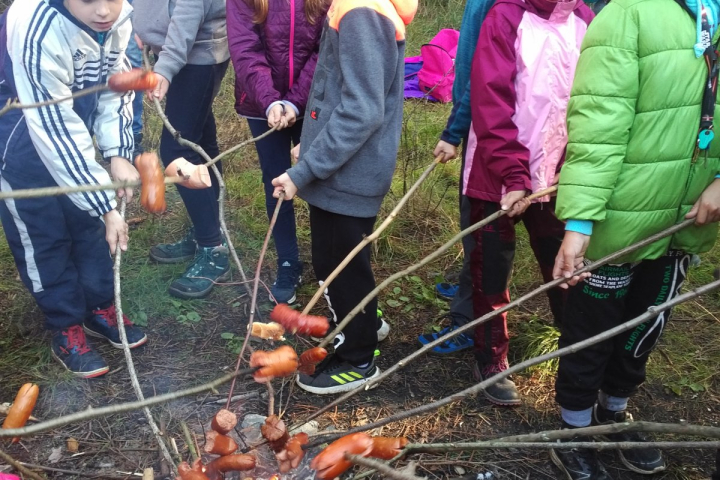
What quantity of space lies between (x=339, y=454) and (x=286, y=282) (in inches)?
71.2

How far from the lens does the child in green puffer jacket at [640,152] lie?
1.75 m

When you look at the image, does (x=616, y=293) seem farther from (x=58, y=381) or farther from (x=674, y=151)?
(x=58, y=381)

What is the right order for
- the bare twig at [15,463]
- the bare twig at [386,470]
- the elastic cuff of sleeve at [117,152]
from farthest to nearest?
the elastic cuff of sleeve at [117,152]
the bare twig at [15,463]
the bare twig at [386,470]

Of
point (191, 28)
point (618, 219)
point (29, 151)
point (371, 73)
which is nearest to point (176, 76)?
point (191, 28)

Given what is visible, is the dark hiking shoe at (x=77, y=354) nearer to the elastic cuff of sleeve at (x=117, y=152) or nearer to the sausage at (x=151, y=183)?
the elastic cuff of sleeve at (x=117, y=152)

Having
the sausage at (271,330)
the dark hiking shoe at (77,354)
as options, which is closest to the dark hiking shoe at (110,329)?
the dark hiking shoe at (77,354)

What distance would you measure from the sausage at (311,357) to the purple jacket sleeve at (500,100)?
908mm

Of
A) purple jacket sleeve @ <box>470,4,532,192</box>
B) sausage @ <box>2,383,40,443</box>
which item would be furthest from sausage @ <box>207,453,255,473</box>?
purple jacket sleeve @ <box>470,4,532,192</box>

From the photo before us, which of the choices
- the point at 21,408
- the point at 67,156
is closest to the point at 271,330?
the point at 21,408

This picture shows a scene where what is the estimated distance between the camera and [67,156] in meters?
2.19

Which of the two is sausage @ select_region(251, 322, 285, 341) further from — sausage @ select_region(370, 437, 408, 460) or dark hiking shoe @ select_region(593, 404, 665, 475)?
dark hiking shoe @ select_region(593, 404, 665, 475)

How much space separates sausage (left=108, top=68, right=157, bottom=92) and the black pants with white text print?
150cm

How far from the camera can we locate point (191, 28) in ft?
9.51

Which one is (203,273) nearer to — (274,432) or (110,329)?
(110,329)
